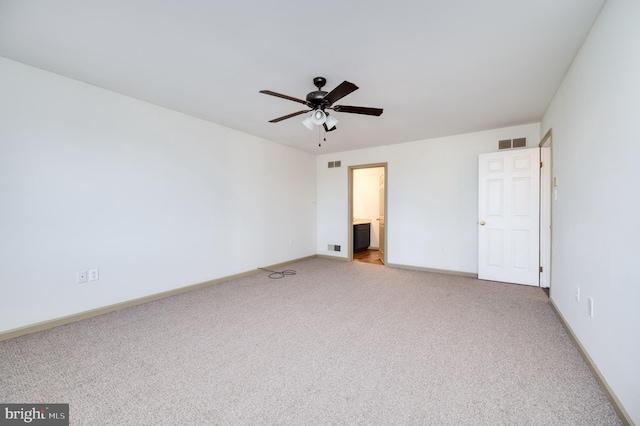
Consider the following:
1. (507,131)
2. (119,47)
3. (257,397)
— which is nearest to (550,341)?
(257,397)

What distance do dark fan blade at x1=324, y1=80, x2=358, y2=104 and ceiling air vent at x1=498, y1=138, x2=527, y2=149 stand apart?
338 cm

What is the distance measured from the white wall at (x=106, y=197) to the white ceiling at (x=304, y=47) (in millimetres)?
370

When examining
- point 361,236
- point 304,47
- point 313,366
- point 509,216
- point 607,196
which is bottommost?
point 313,366

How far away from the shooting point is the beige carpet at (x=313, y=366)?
1500 millimetres

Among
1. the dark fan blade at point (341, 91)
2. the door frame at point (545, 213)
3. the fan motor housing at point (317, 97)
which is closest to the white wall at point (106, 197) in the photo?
the fan motor housing at point (317, 97)

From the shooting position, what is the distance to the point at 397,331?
8.22 feet

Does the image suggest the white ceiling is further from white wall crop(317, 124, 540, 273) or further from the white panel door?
white wall crop(317, 124, 540, 273)

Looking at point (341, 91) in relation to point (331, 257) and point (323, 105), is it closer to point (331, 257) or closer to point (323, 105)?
point (323, 105)

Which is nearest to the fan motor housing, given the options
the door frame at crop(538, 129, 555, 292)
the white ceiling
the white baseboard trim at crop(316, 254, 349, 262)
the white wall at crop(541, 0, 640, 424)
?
the white ceiling

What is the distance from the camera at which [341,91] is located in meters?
2.26

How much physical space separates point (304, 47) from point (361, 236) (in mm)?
5357

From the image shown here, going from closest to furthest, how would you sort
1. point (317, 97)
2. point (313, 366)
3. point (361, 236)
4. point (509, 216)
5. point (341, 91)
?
point (313, 366) → point (341, 91) → point (317, 97) → point (509, 216) → point (361, 236)

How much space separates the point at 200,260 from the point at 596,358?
14.2ft

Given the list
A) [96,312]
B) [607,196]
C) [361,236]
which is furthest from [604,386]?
[361,236]
